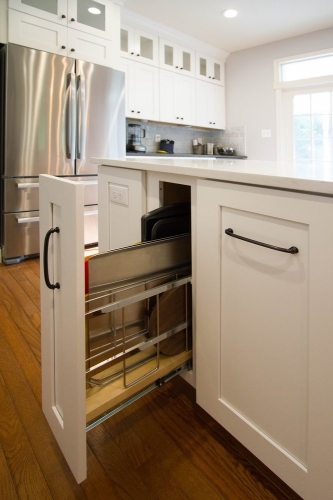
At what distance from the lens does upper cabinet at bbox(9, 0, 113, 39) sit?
275cm

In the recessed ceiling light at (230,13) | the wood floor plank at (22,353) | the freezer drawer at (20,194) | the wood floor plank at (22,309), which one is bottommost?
the wood floor plank at (22,353)

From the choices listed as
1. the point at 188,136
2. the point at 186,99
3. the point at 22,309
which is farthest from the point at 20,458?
the point at 188,136

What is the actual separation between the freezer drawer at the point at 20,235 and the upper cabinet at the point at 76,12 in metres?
1.63

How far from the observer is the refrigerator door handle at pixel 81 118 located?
117 inches

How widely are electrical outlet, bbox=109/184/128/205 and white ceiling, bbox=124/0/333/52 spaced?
297 centimetres

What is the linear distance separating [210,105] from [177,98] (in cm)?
70

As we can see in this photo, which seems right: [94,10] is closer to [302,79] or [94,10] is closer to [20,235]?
[20,235]

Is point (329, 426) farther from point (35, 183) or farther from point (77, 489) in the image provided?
point (35, 183)

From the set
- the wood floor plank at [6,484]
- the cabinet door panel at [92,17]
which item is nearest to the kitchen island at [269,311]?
the wood floor plank at [6,484]

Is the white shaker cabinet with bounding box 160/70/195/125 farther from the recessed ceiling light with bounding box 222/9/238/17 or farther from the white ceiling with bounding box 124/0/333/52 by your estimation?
the recessed ceiling light with bounding box 222/9/238/17

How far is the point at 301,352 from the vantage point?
72 centimetres

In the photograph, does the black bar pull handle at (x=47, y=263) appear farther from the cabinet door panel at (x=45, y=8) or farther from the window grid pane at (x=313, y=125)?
the window grid pane at (x=313, y=125)

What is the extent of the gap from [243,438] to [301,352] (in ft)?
1.14

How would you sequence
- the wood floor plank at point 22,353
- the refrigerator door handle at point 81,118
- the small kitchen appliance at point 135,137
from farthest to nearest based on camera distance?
the small kitchen appliance at point 135,137 < the refrigerator door handle at point 81,118 < the wood floor plank at point 22,353
